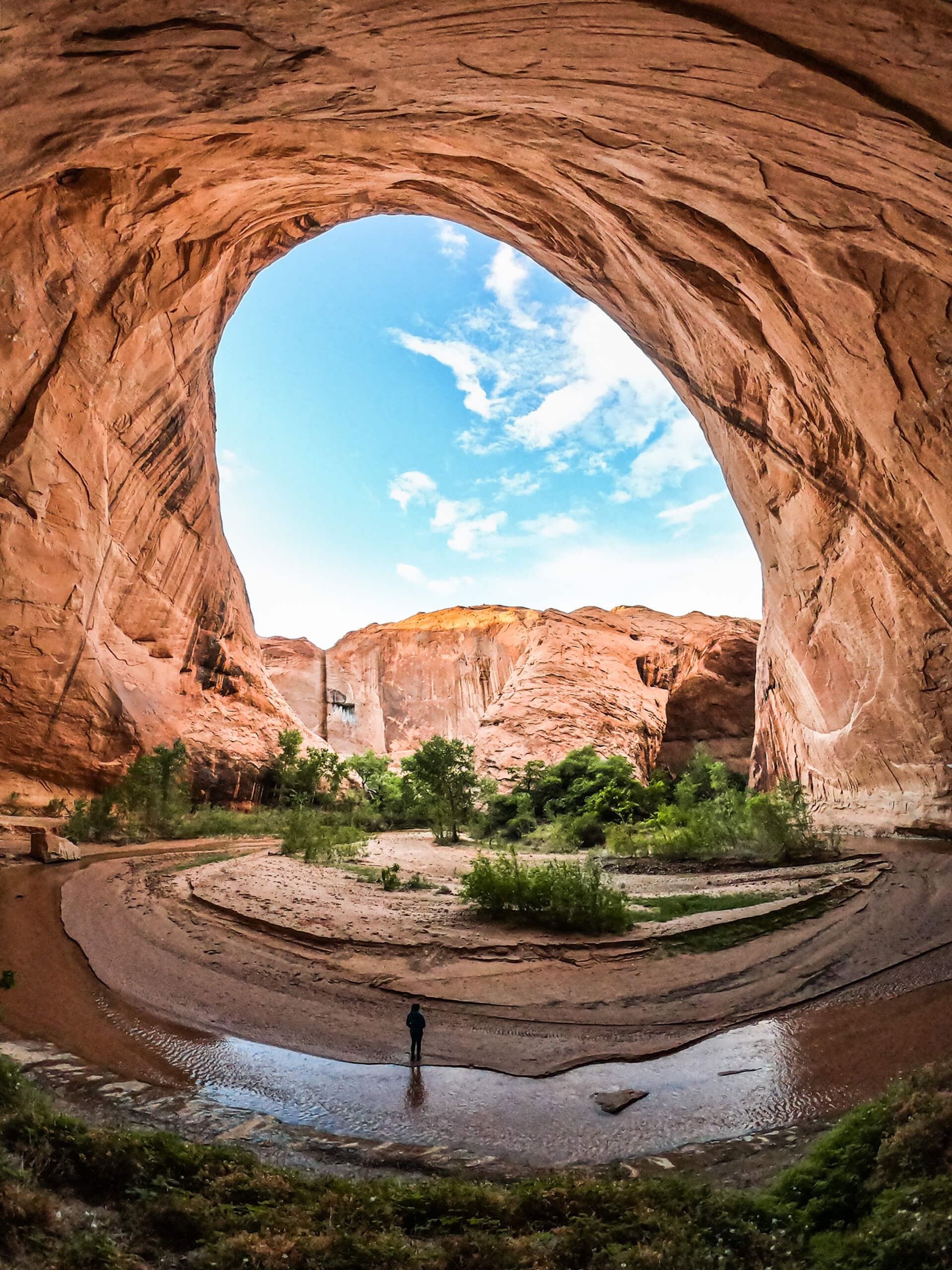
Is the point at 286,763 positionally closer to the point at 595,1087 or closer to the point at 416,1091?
the point at 416,1091

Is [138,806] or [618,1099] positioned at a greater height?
[138,806]

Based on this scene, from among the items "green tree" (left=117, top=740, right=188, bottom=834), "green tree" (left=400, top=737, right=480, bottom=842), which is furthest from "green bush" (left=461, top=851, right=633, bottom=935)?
"green tree" (left=117, top=740, right=188, bottom=834)

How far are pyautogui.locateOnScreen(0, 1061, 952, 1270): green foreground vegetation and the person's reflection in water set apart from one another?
3.36 ft

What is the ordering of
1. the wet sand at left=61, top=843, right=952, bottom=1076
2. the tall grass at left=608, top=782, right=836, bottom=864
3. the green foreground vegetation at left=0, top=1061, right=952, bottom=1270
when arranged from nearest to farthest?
the green foreground vegetation at left=0, top=1061, right=952, bottom=1270, the wet sand at left=61, top=843, right=952, bottom=1076, the tall grass at left=608, top=782, right=836, bottom=864

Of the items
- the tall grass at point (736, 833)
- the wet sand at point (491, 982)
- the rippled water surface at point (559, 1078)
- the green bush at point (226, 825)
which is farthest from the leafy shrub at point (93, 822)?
the tall grass at point (736, 833)

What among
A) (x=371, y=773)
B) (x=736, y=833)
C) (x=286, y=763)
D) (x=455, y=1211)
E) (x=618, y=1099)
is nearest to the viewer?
(x=455, y=1211)

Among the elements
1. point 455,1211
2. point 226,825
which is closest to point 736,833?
point 455,1211

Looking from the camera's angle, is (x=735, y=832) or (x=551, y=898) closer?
(x=551, y=898)

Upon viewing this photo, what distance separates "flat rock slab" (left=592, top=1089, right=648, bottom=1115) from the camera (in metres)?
4.27

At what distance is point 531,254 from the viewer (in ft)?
53.2

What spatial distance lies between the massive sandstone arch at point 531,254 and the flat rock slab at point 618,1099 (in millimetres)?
6823

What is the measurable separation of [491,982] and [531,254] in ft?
52.2

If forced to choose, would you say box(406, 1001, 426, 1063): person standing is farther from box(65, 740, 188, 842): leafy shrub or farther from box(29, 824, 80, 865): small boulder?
box(65, 740, 188, 842): leafy shrub

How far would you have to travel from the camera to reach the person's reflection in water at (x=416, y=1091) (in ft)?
14.4
